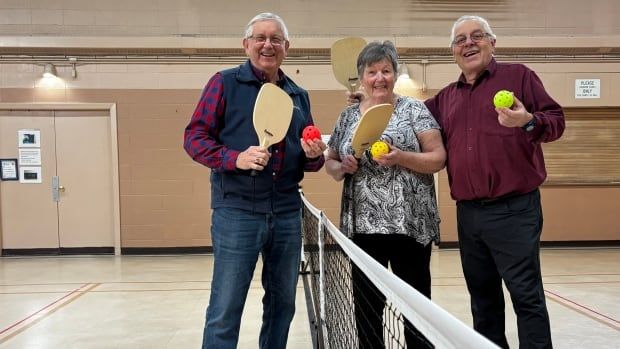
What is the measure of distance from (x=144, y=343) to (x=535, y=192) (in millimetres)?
2825

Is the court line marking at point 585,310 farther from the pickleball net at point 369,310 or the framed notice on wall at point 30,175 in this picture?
the framed notice on wall at point 30,175

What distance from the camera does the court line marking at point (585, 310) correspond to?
11.3 feet

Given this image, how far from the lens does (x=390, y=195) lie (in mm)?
1797

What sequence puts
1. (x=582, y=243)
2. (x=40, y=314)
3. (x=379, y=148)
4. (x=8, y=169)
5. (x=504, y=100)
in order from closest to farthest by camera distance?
1. (x=504, y=100)
2. (x=379, y=148)
3. (x=40, y=314)
4. (x=8, y=169)
5. (x=582, y=243)

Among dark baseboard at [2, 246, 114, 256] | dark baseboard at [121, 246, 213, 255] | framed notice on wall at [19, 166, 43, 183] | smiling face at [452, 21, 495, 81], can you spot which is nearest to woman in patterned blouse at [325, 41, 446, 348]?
smiling face at [452, 21, 495, 81]

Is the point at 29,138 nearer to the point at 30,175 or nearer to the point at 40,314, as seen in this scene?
the point at 30,175

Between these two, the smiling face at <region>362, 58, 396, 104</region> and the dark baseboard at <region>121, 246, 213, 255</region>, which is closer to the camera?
the smiling face at <region>362, 58, 396, 104</region>

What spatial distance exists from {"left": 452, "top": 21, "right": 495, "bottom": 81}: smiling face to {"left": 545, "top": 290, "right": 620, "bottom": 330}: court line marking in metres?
2.75

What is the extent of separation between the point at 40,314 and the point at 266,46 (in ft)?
12.0

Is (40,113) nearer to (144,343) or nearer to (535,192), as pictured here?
(144,343)

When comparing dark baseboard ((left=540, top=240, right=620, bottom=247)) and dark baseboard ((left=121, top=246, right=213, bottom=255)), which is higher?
dark baseboard ((left=121, top=246, right=213, bottom=255))

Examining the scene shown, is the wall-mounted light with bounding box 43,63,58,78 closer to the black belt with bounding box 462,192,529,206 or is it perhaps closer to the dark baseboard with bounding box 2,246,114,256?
the dark baseboard with bounding box 2,246,114,256

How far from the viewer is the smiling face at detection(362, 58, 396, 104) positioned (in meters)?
1.75

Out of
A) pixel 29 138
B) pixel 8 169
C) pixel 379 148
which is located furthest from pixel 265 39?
pixel 8 169
